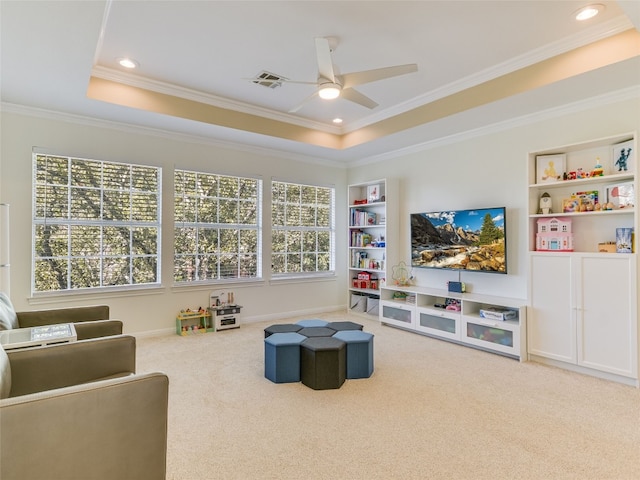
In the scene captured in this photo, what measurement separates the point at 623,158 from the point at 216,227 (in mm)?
4662

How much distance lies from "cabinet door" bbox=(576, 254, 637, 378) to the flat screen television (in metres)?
0.93

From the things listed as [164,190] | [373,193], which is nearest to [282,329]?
[164,190]

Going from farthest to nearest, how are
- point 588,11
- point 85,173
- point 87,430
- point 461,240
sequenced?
point 461,240
point 85,173
point 588,11
point 87,430

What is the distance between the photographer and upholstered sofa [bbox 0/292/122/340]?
2543 millimetres

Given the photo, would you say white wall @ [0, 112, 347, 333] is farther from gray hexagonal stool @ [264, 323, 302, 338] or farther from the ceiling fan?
the ceiling fan

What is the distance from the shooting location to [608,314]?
320 centimetres

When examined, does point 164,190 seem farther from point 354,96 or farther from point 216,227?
point 354,96

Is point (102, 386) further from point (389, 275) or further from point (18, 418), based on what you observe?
point (389, 275)

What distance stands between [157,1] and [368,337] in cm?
311

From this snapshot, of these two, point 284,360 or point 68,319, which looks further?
point 284,360

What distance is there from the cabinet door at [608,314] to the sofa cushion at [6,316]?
15.0 ft

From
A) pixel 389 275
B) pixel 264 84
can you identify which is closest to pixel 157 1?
pixel 264 84

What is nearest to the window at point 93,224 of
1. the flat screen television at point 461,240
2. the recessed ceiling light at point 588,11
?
the flat screen television at point 461,240

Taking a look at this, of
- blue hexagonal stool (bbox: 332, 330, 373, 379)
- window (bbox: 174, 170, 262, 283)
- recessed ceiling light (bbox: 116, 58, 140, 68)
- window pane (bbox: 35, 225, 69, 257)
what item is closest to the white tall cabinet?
blue hexagonal stool (bbox: 332, 330, 373, 379)
